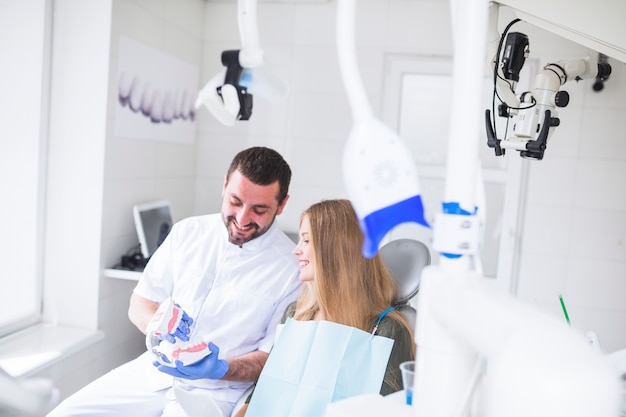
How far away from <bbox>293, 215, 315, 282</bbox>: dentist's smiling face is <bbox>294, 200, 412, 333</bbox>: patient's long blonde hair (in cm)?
2

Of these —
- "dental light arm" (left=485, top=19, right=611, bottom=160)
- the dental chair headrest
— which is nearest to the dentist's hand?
the dental chair headrest

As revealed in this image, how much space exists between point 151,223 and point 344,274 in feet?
5.05

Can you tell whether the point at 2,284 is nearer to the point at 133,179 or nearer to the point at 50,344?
the point at 50,344

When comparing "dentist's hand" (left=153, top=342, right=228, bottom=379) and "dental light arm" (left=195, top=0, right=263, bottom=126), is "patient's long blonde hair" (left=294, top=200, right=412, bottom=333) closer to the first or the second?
"dentist's hand" (left=153, top=342, right=228, bottom=379)

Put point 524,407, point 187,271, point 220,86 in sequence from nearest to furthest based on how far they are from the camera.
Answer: point 524,407
point 220,86
point 187,271

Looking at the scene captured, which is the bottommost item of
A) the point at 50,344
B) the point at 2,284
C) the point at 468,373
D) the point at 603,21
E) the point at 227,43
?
the point at 50,344

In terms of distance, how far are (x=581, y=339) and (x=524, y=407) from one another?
8cm

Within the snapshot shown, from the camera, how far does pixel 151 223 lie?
2.91 meters

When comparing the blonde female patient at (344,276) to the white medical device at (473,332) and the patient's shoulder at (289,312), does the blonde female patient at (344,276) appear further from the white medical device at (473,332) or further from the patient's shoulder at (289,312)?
the white medical device at (473,332)

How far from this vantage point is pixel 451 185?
1.99ft

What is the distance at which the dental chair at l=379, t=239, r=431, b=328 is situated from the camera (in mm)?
1777

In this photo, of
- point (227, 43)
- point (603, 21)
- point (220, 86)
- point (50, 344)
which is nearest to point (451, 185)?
point (220, 86)

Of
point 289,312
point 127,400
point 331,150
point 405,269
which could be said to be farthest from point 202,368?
A: point 331,150

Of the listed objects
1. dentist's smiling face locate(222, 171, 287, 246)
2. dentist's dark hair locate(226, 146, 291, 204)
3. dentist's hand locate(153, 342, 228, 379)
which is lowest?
dentist's hand locate(153, 342, 228, 379)
